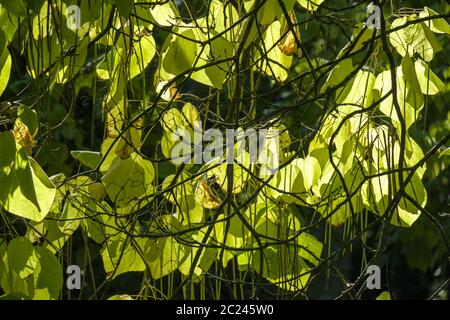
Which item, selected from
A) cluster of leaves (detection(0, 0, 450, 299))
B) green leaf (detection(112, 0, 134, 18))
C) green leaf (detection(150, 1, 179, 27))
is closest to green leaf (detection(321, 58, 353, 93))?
cluster of leaves (detection(0, 0, 450, 299))

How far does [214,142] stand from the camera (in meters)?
1.01

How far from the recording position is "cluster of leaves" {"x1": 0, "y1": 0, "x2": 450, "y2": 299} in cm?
90

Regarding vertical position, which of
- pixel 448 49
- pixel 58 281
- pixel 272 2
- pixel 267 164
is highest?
pixel 448 49

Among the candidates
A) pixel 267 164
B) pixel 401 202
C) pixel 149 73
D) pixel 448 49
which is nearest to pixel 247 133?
pixel 267 164

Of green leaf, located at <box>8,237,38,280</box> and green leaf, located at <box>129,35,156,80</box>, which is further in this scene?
green leaf, located at <box>129,35,156,80</box>

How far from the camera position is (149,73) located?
1723 millimetres

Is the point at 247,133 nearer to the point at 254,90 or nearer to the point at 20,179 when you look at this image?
the point at 254,90

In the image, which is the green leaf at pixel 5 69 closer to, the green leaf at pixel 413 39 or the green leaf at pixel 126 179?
the green leaf at pixel 126 179

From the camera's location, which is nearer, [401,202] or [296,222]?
[401,202]

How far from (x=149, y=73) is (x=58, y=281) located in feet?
2.82

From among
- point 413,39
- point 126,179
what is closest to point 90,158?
point 126,179

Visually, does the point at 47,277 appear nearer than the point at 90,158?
Yes

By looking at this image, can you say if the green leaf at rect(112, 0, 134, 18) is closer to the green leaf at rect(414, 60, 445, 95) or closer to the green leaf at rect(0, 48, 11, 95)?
the green leaf at rect(0, 48, 11, 95)

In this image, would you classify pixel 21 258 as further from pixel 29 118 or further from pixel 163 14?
pixel 163 14
